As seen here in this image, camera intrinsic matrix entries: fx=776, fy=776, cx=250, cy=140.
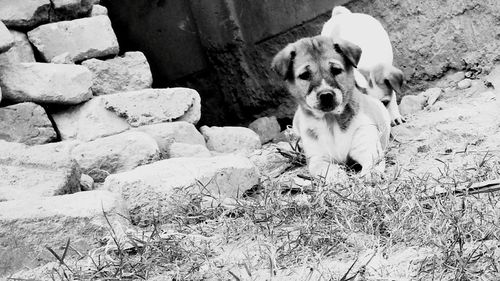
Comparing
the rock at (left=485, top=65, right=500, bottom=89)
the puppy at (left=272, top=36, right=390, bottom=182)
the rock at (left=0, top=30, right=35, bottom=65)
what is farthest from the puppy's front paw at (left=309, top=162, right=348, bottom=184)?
the rock at (left=0, top=30, right=35, bottom=65)

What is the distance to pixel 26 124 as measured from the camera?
5.60 m

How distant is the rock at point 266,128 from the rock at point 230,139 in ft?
A: 1.70

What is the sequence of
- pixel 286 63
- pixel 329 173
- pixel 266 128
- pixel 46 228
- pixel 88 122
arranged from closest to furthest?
1. pixel 46 228
2. pixel 329 173
3. pixel 286 63
4. pixel 88 122
5. pixel 266 128

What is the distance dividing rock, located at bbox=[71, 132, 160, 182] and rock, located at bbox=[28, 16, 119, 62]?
1.09 m

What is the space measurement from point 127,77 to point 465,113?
2715 millimetres

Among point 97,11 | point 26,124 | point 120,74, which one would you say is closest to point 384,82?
point 120,74

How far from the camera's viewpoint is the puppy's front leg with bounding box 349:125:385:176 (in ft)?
16.9

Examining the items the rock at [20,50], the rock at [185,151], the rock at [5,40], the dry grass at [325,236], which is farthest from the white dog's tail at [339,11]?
the dry grass at [325,236]

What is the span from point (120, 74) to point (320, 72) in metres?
1.92

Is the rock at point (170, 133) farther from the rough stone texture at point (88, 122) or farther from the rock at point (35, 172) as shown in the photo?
the rock at point (35, 172)

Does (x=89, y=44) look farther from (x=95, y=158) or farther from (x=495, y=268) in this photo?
(x=495, y=268)

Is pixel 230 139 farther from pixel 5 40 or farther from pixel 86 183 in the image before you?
pixel 5 40

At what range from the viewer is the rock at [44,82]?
18.6 feet

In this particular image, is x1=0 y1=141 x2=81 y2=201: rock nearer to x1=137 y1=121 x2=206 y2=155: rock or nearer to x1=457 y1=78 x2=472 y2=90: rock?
x1=137 y1=121 x2=206 y2=155: rock
